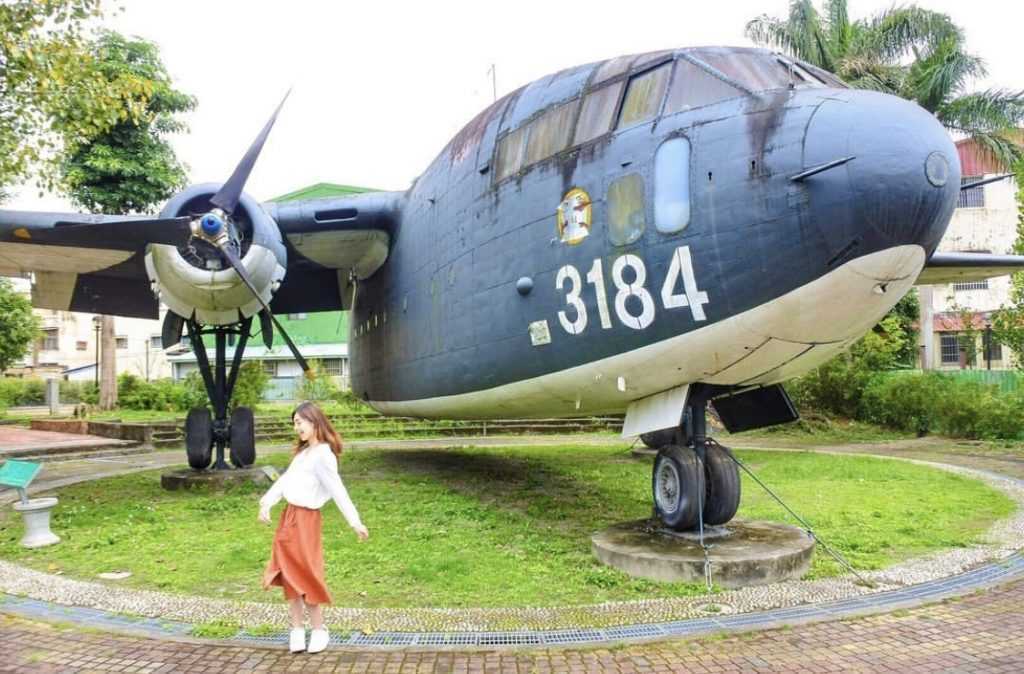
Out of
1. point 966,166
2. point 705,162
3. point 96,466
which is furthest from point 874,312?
point 966,166

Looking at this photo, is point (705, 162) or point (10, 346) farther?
point (10, 346)

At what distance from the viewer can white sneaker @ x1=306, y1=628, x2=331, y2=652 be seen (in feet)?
14.6

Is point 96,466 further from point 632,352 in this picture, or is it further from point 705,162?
point 705,162

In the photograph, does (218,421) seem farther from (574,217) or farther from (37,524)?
(574,217)

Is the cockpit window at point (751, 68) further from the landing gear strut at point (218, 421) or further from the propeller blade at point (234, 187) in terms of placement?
the landing gear strut at point (218, 421)

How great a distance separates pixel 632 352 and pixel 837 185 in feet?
6.73

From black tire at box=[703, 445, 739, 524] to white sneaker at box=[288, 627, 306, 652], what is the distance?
368 cm

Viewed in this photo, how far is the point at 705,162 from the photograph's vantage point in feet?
18.5

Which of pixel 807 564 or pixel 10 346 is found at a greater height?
pixel 10 346

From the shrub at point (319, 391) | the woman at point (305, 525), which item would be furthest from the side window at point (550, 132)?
the shrub at point (319, 391)

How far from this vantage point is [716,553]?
5.94 meters

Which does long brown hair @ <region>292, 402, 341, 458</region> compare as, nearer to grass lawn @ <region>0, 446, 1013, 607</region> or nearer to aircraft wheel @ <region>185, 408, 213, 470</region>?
grass lawn @ <region>0, 446, 1013, 607</region>

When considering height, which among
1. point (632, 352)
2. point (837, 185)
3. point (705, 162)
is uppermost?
point (705, 162)

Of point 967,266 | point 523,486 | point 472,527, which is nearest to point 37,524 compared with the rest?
point 472,527
